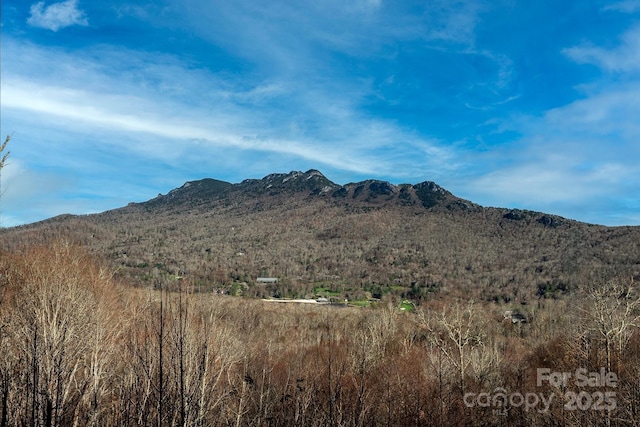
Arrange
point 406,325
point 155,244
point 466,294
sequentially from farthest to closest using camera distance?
point 155,244 → point 466,294 → point 406,325

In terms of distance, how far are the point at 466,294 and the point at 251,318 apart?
74503 mm

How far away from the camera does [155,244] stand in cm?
14962

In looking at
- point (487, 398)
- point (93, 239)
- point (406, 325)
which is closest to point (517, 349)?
point (406, 325)

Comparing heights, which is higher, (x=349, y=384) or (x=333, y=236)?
(x=333, y=236)

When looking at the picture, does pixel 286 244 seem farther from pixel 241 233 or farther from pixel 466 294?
pixel 466 294

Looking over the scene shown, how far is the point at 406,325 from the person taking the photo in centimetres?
6169

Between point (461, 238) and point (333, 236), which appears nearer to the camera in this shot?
point (461, 238)

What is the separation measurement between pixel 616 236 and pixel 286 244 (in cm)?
12862

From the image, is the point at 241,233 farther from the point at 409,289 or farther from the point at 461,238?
the point at 461,238

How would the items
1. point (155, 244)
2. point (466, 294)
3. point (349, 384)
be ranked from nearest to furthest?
point (349, 384) → point (466, 294) → point (155, 244)

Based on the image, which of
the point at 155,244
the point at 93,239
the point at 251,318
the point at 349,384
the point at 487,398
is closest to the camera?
the point at 487,398

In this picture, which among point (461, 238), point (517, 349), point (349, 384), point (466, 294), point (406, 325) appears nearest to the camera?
point (349, 384)

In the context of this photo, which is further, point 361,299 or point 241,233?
point 241,233

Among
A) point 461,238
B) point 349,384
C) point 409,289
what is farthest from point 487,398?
point 461,238
